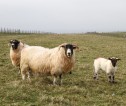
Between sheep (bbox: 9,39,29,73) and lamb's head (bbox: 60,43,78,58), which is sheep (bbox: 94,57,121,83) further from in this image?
sheep (bbox: 9,39,29,73)

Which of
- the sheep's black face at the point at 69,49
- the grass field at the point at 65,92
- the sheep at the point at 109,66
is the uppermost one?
the sheep's black face at the point at 69,49

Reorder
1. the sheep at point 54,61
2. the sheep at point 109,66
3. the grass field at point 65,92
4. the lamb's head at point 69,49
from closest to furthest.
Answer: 1. the grass field at point 65,92
2. the lamb's head at point 69,49
3. the sheep at point 54,61
4. the sheep at point 109,66

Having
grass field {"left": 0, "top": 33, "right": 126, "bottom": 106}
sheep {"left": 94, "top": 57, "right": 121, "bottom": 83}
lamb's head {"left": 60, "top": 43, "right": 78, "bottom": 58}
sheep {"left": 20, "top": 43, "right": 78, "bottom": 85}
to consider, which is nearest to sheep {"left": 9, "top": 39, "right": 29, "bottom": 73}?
grass field {"left": 0, "top": 33, "right": 126, "bottom": 106}

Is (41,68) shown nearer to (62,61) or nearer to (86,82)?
(62,61)

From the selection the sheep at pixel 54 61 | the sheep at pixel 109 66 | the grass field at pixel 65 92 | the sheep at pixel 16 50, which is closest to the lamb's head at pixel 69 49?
the sheep at pixel 54 61

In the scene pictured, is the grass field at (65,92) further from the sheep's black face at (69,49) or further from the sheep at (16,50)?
the sheep's black face at (69,49)

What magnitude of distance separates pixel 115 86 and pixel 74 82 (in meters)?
2.00

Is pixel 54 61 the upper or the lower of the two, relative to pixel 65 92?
upper

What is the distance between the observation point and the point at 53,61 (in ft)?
50.9

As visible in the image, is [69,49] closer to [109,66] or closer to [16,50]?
[109,66]

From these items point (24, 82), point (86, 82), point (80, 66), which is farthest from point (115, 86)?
point (80, 66)

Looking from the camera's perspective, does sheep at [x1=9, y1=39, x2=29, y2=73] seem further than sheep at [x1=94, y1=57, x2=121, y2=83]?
Yes

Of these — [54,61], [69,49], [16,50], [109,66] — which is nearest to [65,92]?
[54,61]

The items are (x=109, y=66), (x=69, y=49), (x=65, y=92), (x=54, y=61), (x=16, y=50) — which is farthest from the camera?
(x=16, y=50)
